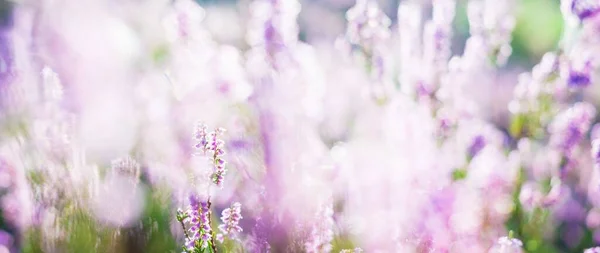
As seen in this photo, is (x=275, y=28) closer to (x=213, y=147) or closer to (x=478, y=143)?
(x=213, y=147)

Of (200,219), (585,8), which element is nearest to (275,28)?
(200,219)

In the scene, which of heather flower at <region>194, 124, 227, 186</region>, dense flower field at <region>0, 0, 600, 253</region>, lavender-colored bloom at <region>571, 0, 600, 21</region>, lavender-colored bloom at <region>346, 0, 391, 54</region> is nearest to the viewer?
heather flower at <region>194, 124, 227, 186</region>

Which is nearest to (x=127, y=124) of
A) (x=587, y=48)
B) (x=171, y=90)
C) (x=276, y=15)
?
(x=171, y=90)

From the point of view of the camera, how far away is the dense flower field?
135cm

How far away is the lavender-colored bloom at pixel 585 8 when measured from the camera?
1.85 m

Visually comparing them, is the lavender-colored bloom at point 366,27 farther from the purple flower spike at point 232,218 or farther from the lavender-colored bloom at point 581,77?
the purple flower spike at point 232,218

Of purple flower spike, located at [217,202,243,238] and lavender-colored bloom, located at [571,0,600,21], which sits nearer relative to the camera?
purple flower spike, located at [217,202,243,238]

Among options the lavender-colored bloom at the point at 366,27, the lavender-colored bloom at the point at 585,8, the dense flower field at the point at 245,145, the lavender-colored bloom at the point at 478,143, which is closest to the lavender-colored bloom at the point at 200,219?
the dense flower field at the point at 245,145

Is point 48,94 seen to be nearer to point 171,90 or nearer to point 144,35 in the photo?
point 171,90

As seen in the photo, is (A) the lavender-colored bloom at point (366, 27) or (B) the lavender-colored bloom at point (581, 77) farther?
(A) the lavender-colored bloom at point (366, 27)

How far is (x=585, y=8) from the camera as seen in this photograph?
185cm

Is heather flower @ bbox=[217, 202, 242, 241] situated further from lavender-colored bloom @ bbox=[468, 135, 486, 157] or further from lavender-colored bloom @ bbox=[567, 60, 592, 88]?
lavender-colored bloom @ bbox=[468, 135, 486, 157]

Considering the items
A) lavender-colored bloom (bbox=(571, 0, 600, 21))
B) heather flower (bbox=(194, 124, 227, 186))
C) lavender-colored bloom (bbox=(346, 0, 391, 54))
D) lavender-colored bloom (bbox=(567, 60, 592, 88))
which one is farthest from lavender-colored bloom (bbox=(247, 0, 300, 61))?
lavender-colored bloom (bbox=(567, 60, 592, 88))

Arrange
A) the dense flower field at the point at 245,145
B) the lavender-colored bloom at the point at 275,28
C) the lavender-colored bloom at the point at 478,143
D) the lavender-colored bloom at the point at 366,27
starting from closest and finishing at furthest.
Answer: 1. the dense flower field at the point at 245,145
2. the lavender-colored bloom at the point at 275,28
3. the lavender-colored bloom at the point at 366,27
4. the lavender-colored bloom at the point at 478,143
